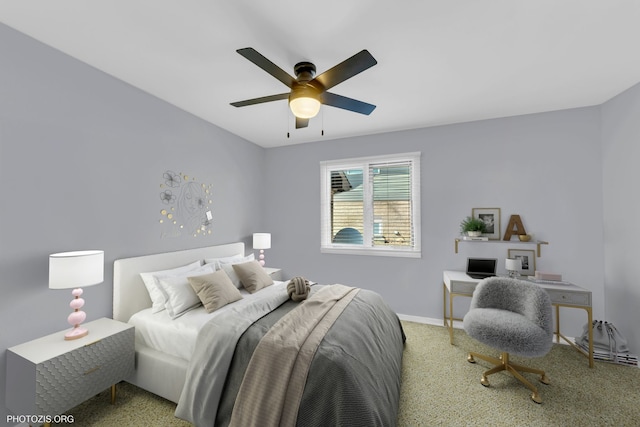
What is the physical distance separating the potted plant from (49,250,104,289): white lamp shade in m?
3.85

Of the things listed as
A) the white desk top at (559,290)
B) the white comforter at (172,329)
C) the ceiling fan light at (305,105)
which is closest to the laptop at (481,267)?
the white desk top at (559,290)

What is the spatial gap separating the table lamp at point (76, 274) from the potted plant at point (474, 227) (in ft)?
12.6

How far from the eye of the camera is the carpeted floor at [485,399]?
1809mm

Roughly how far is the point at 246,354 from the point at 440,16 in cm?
257

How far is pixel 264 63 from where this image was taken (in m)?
1.54

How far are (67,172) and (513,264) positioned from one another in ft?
14.8

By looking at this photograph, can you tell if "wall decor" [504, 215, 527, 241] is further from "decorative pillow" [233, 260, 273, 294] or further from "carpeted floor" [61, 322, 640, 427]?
"decorative pillow" [233, 260, 273, 294]

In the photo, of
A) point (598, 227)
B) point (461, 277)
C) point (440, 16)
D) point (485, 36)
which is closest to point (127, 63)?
point (440, 16)

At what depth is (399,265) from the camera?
3.64 metres

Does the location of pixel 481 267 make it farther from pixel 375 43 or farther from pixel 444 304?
pixel 375 43

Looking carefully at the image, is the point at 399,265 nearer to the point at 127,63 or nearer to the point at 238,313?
the point at 238,313

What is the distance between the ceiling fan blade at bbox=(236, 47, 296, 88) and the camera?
1413 millimetres

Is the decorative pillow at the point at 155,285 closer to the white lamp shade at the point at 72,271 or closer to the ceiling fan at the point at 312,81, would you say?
the white lamp shade at the point at 72,271

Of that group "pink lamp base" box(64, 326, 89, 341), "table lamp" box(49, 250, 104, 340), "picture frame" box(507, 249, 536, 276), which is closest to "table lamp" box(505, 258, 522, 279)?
"picture frame" box(507, 249, 536, 276)
